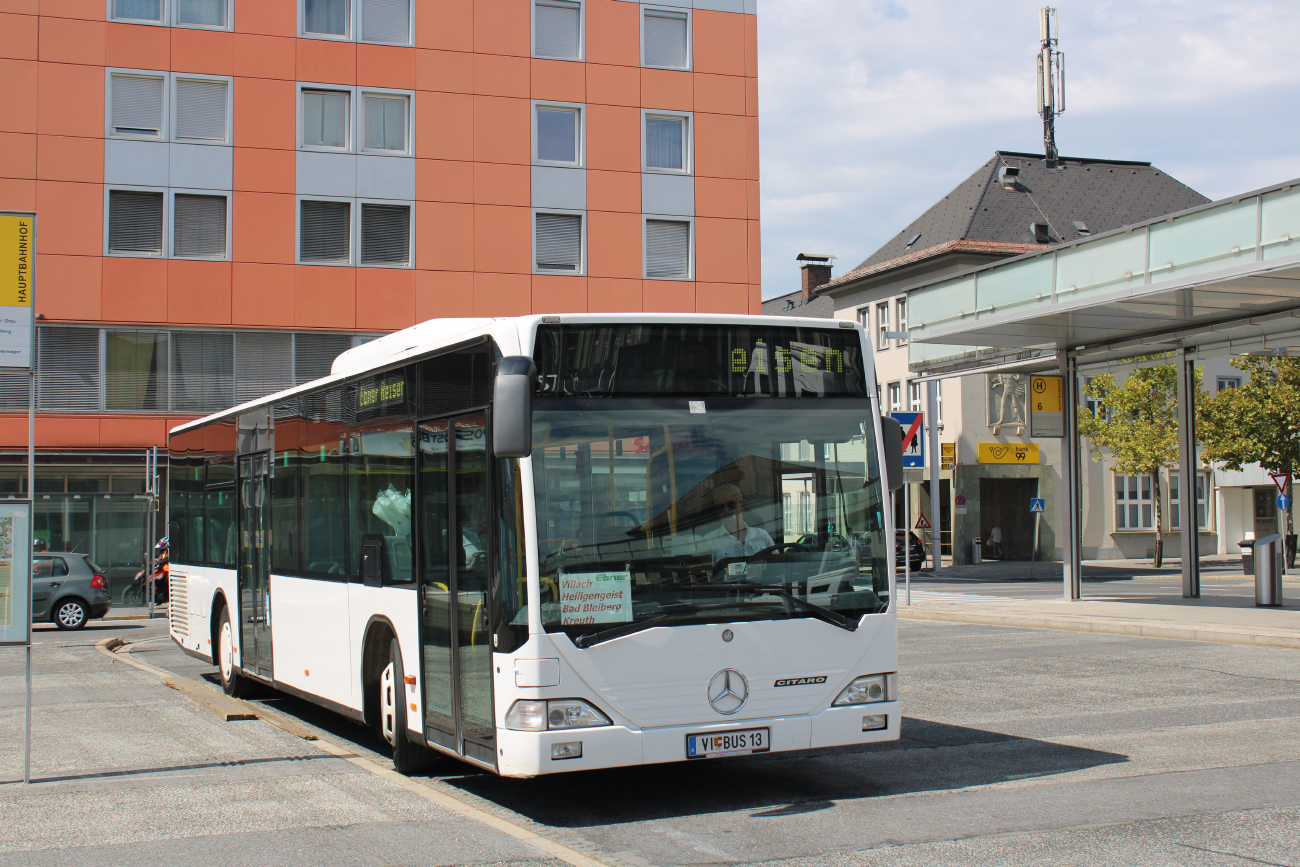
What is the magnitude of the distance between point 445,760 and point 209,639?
242 inches

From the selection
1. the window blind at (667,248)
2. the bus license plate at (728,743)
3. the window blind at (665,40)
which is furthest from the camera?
the window blind at (665,40)

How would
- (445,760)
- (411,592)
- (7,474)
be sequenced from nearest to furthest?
(411,592)
(445,760)
(7,474)

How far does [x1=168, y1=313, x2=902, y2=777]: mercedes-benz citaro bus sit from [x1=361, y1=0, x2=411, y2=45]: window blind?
26540mm

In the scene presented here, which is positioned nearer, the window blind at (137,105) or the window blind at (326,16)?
the window blind at (137,105)

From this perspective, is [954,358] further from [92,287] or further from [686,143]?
[92,287]

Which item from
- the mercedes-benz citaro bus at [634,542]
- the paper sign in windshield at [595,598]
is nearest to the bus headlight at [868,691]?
the mercedes-benz citaro bus at [634,542]

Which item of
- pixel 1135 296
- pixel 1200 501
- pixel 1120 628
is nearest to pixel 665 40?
pixel 1135 296

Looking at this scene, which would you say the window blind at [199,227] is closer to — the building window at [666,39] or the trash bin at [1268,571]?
the building window at [666,39]

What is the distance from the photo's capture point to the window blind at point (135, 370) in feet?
104

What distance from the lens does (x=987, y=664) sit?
15.0m

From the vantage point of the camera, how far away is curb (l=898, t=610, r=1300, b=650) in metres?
16.6

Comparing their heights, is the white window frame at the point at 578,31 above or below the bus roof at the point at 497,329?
above

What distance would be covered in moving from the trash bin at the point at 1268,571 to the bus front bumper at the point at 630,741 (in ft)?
56.3

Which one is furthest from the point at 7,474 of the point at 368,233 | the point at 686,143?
the point at 686,143
